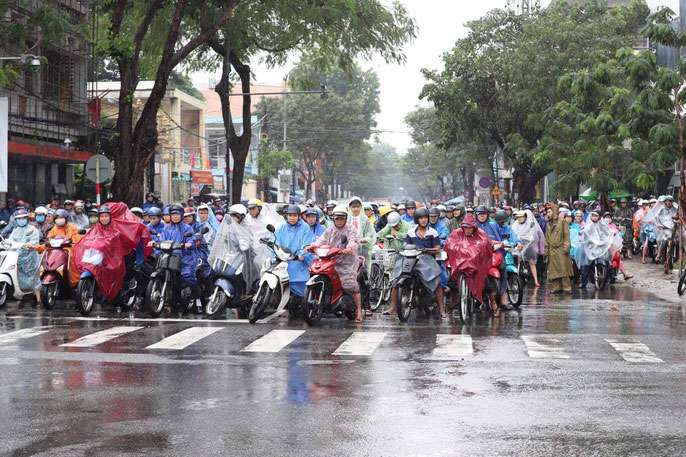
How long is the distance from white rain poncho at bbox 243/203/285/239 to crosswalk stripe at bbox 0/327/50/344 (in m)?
3.61

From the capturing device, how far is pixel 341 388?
8.27 meters

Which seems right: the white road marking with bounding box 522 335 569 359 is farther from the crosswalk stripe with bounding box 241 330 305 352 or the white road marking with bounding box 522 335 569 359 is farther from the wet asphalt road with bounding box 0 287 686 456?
the crosswalk stripe with bounding box 241 330 305 352

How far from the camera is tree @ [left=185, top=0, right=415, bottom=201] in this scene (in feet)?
86.7

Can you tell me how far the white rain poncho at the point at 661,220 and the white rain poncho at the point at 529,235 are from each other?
6.51 meters

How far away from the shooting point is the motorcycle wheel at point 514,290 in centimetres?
1578

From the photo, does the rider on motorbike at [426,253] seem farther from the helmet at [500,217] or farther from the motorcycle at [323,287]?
the helmet at [500,217]

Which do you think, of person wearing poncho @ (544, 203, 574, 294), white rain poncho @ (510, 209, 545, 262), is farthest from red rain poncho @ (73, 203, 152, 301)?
white rain poncho @ (510, 209, 545, 262)

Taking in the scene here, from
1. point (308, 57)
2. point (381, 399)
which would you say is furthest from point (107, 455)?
point (308, 57)

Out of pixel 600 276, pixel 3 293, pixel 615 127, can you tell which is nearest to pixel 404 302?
pixel 3 293

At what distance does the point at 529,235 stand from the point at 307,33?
10667mm

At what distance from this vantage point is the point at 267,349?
1084cm

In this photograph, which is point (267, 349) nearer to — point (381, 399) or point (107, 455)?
point (381, 399)

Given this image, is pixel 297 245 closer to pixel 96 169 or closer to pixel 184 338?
pixel 184 338

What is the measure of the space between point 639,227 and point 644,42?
87.4 feet
